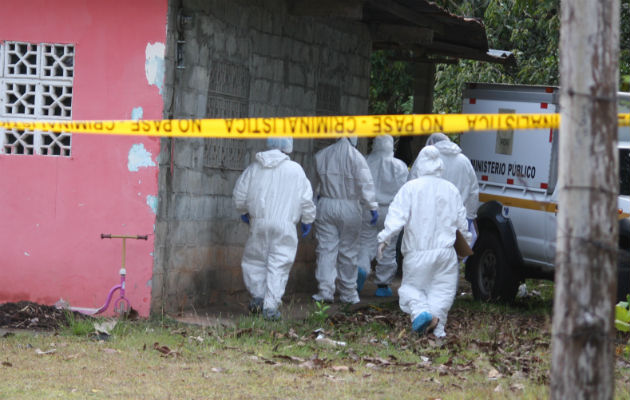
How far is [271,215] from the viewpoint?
9758 mm

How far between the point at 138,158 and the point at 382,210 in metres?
4.20

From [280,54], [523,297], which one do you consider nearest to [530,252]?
[523,297]

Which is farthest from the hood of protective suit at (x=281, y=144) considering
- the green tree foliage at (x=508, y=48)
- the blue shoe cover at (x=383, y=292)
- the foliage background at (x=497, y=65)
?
the green tree foliage at (x=508, y=48)

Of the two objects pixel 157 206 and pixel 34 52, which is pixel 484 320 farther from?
pixel 34 52

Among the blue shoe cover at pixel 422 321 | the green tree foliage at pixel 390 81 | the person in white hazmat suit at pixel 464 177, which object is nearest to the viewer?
the blue shoe cover at pixel 422 321

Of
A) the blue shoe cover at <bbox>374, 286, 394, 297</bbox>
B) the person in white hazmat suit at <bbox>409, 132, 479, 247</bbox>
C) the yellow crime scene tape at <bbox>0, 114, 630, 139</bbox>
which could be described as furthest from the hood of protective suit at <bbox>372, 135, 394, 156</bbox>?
the yellow crime scene tape at <bbox>0, 114, 630, 139</bbox>

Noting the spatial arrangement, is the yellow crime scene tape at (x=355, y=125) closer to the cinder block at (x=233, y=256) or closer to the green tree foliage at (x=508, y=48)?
the cinder block at (x=233, y=256)

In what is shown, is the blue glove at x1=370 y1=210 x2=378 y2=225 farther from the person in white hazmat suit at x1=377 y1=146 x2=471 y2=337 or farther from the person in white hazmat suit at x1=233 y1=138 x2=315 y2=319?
the person in white hazmat suit at x1=377 y1=146 x2=471 y2=337

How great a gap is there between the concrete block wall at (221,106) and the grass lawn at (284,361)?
0.89m

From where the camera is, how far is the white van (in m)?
10.4

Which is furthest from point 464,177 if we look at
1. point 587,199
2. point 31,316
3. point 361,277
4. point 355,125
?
point 587,199

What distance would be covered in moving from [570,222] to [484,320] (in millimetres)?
6030

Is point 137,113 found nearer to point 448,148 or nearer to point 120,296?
point 120,296

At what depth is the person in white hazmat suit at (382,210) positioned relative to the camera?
1228cm
